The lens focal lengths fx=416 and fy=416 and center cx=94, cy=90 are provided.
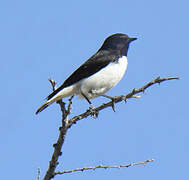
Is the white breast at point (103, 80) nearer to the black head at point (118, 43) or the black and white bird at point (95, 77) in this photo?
the black and white bird at point (95, 77)

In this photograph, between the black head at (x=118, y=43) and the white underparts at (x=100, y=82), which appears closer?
the white underparts at (x=100, y=82)

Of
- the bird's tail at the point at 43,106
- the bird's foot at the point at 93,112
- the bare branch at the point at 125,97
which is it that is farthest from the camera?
the bird's tail at the point at 43,106

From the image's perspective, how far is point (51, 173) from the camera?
454cm

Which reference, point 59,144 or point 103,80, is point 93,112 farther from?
point 59,144

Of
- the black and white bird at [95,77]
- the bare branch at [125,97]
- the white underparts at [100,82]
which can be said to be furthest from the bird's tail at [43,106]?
the bare branch at [125,97]

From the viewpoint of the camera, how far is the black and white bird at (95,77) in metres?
7.33

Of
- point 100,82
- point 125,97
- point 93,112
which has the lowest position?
point 125,97

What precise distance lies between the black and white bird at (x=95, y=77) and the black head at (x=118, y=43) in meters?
0.22

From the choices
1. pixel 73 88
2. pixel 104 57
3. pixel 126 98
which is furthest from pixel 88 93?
pixel 126 98

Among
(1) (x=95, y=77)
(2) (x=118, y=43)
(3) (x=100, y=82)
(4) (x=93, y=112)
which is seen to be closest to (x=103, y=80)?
(3) (x=100, y=82)

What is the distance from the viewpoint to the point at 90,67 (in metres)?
7.75

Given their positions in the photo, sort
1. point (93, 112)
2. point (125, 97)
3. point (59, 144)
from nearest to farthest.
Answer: point (59, 144)
point (125, 97)
point (93, 112)

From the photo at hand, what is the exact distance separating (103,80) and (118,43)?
144cm

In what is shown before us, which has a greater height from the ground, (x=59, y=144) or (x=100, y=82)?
(x=100, y=82)
